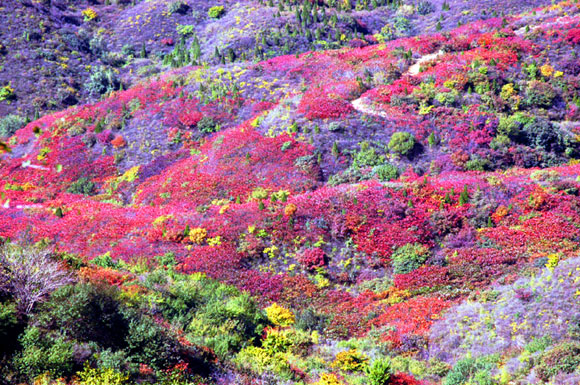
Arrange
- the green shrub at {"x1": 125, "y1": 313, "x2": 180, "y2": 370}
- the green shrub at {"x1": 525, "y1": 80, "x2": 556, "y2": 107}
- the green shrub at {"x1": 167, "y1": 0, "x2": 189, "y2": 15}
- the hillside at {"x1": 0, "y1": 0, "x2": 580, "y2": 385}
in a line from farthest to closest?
the green shrub at {"x1": 167, "y1": 0, "x2": 189, "y2": 15}
the green shrub at {"x1": 525, "y1": 80, "x2": 556, "y2": 107}
the hillside at {"x1": 0, "y1": 0, "x2": 580, "y2": 385}
the green shrub at {"x1": 125, "y1": 313, "x2": 180, "y2": 370}

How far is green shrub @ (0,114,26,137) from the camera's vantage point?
53594 mm

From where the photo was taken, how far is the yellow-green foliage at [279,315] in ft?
70.1

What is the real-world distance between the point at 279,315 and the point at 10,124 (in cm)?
4635

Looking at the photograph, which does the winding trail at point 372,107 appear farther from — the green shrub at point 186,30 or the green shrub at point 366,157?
the green shrub at point 186,30

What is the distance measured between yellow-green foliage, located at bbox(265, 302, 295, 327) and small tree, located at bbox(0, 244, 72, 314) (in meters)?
8.80

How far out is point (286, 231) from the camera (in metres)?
27.5

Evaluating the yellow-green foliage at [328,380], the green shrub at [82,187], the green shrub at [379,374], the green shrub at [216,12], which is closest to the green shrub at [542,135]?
the green shrub at [379,374]

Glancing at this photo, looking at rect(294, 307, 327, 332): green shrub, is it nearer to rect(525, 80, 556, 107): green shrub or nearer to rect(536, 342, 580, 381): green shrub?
rect(536, 342, 580, 381): green shrub

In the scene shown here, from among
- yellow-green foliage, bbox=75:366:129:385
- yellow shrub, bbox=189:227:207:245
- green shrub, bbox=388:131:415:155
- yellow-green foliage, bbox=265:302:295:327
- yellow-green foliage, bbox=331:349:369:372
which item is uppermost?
yellow-green foliage, bbox=75:366:129:385

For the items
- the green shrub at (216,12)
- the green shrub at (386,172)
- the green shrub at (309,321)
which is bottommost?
the green shrub at (309,321)

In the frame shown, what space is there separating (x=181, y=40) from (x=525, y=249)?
59279 mm

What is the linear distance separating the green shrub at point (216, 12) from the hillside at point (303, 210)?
10.8 metres

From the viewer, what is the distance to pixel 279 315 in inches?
854

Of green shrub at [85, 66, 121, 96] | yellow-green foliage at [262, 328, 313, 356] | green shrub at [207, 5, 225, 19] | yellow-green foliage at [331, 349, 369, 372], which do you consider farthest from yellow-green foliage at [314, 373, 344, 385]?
green shrub at [207, 5, 225, 19]
